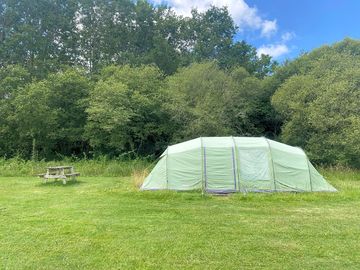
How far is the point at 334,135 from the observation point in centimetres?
1734

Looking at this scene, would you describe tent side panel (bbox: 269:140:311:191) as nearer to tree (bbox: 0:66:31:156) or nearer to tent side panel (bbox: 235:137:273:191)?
tent side panel (bbox: 235:137:273:191)

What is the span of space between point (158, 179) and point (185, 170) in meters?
0.90

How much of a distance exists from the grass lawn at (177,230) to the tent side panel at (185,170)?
623 millimetres

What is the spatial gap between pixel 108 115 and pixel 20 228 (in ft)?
43.8

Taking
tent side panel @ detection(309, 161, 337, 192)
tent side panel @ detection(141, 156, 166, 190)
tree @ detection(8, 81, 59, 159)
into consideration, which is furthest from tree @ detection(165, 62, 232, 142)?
tent side panel @ detection(309, 161, 337, 192)

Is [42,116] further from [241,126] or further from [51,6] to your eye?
[51,6]

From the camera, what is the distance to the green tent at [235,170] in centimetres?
1014

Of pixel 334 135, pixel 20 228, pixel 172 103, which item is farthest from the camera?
pixel 172 103

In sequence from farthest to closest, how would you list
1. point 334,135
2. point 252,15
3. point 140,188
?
point 252,15, point 334,135, point 140,188

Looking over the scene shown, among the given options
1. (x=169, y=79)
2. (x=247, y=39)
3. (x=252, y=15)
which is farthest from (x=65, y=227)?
(x=247, y=39)

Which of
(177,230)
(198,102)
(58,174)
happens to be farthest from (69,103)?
(177,230)

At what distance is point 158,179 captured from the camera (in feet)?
34.6

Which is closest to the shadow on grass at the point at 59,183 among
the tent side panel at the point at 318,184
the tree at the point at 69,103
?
the tent side panel at the point at 318,184

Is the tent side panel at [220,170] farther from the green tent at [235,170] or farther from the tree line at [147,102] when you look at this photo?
the tree line at [147,102]
